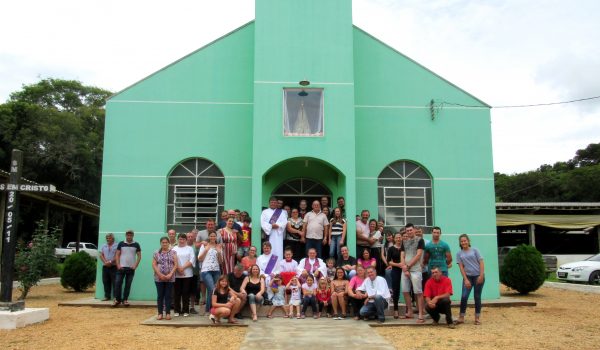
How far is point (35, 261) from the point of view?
1224 cm

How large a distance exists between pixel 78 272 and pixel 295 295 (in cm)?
788

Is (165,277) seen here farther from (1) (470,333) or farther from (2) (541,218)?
(2) (541,218)

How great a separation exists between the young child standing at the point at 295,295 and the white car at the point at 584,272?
38.2ft

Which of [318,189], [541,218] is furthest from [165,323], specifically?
[541,218]

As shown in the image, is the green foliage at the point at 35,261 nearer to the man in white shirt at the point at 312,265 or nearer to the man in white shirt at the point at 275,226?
the man in white shirt at the point at 275,226

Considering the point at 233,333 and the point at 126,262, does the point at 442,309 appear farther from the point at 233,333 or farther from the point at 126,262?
the point at 126,262

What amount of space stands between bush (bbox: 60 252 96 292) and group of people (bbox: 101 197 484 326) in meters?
5.52

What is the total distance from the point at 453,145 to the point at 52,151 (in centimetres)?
2438

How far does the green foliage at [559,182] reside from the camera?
3766 centimetres

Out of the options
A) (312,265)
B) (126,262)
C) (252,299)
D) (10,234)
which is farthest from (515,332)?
(10,234)

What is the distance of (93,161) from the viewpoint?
3152 cm

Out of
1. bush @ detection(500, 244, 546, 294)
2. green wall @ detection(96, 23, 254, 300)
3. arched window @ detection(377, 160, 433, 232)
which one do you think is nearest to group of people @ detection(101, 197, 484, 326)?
green wall @ detection(96, 23, 254, 300)

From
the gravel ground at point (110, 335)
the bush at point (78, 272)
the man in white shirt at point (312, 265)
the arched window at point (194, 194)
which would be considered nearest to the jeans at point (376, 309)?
the man in white shirt at point (312, 265)

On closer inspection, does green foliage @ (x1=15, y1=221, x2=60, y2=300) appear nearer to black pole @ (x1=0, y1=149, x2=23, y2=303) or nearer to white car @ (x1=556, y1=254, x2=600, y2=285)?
black pole @ (x1=0, y1=149, x2=23, y2=303)
